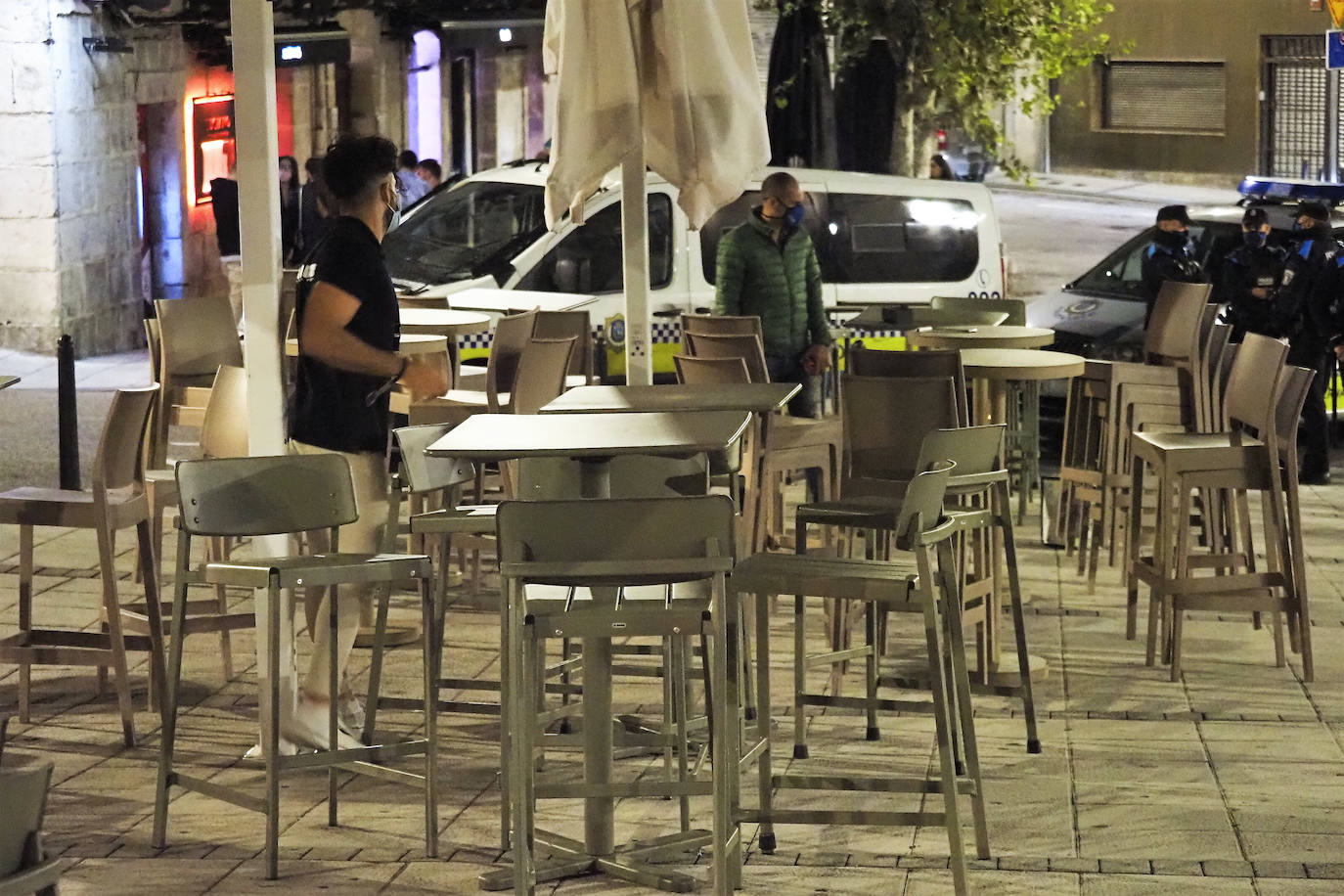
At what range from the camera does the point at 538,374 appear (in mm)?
9008

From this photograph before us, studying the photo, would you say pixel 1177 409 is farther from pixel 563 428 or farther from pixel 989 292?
pixel 563 428

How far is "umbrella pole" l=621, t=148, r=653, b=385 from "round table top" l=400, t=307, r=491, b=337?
107 inches

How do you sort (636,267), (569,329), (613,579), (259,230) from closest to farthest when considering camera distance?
1. (613,579)
2. (259,230)
3. (636,267)
4. (569,329)

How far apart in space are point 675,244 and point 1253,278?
3572 mm

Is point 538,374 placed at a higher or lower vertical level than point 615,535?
higher

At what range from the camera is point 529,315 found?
10.1 metres

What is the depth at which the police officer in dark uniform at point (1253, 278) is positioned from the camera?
12.9 meters

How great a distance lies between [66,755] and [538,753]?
1610 millimetres

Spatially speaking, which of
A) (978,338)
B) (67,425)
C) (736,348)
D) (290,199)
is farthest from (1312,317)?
(290,199)

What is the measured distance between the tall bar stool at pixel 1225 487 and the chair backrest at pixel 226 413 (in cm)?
346

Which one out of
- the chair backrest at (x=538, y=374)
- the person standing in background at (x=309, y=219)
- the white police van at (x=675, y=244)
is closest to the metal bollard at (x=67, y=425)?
the white police van at (x=675, y=244)

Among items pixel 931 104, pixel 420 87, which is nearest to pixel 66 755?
pixel 931 104

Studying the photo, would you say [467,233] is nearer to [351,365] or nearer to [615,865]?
[351,365]

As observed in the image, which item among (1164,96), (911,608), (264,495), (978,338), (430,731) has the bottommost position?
(430,731)
